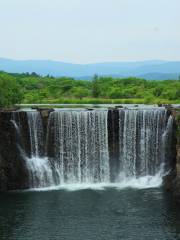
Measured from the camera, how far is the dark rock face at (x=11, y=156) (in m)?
39.1

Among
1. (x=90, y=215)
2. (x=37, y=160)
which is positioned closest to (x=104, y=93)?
(x=37, y=160)

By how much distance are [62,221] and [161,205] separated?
280 inches

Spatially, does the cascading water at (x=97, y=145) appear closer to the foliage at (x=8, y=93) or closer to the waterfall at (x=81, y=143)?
the waterfall at (x=81, y=143)

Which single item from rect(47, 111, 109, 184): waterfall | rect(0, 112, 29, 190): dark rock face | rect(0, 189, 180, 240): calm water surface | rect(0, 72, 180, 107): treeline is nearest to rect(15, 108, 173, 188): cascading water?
rect(47, 111, 109, 184): waterfall

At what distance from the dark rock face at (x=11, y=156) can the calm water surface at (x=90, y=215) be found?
209cm

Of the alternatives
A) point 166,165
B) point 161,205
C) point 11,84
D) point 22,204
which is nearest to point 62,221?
point 22,204

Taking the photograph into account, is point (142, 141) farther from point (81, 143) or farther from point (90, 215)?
point (90, 215)

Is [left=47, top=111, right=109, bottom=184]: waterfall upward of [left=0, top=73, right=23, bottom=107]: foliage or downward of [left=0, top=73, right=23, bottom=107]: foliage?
downward

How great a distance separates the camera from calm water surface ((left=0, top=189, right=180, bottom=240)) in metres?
28.2

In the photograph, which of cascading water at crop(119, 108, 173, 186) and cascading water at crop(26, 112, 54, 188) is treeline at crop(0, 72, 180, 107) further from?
cascading water at crop(119, 108, 173, 186)

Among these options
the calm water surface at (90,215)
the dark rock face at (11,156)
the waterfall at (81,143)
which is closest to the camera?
the calm water surface at (90,215)

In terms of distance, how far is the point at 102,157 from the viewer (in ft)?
137

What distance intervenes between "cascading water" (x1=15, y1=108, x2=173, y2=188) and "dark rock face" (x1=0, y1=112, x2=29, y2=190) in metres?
0.88

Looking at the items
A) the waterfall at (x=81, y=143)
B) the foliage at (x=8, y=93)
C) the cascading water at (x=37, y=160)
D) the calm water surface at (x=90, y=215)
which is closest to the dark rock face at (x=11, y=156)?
the cascading water at (x=37, y=160)
